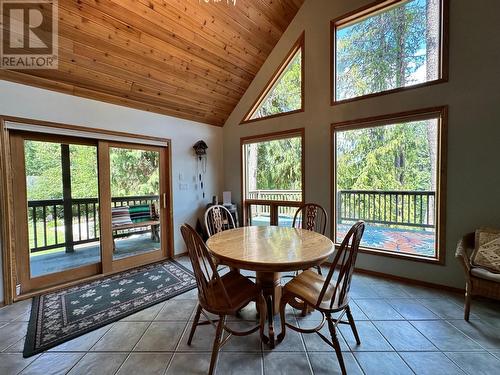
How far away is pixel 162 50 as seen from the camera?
2.87 meters

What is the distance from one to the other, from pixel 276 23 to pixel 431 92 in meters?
2.40

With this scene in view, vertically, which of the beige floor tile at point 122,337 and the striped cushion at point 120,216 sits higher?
the striped cushion at point 120,216

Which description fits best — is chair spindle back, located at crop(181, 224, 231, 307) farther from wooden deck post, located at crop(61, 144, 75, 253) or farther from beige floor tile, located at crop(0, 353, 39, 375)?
wooden deck post, located at crop(61, 144, 75, 253)

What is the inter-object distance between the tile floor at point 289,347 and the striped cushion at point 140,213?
5.20 ft

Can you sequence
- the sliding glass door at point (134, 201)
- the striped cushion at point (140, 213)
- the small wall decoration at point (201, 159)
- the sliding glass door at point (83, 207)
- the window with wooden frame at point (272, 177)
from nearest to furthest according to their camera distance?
the sliding glass door at point (83, 207) → the sliding glass door at point (134, 201) → the striped cushion at point (140, 213) → the window with wooden frame at point (272, 177) → the small wall decoration at point (201, 159)

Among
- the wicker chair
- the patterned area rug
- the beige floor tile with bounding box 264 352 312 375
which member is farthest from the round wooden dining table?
the wicker chair

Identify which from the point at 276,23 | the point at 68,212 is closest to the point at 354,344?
the point at 68,212

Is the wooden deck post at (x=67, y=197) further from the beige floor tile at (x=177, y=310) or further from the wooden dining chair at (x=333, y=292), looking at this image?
the wooden dining chair at (x=333, y=292)

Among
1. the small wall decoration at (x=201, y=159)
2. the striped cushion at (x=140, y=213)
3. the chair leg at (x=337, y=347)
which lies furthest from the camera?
the small wall decoration at (x=201, y=159)

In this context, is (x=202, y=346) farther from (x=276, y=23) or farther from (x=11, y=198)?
(x=276, y=23)

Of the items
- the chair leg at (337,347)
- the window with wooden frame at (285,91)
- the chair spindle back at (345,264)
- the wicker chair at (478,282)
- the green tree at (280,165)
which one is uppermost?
the window with wooden frame at (285,91)

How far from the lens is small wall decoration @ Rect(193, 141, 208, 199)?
4156 mm

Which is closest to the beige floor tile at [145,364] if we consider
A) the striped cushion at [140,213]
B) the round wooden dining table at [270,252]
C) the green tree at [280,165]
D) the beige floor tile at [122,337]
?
the beige floor tile at [122,337]

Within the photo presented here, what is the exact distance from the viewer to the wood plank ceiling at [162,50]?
2.36 meters
